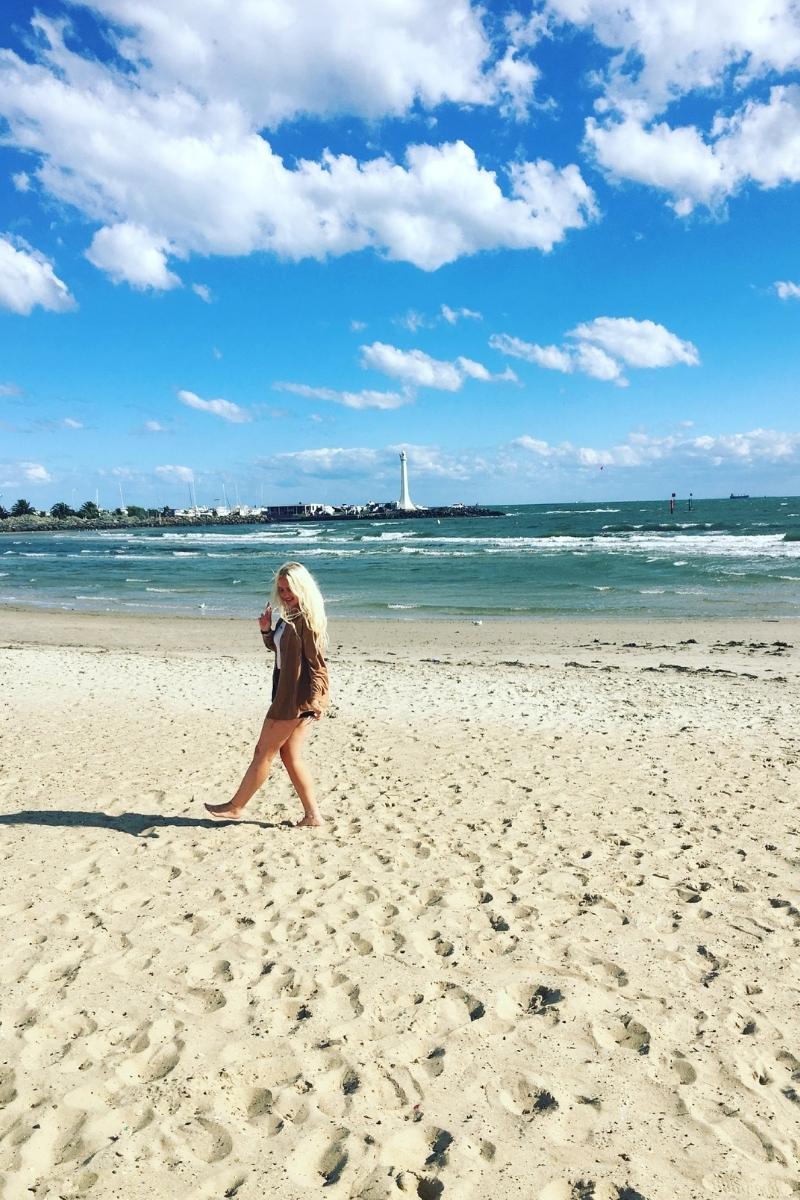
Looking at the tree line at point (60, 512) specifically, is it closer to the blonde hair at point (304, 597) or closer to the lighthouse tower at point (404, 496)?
the lighthouse tower at point (404, 496)

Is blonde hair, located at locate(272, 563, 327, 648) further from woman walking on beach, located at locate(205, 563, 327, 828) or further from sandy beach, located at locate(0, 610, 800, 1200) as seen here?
sandy beach, located at locate(0, 610, 800, 1200)

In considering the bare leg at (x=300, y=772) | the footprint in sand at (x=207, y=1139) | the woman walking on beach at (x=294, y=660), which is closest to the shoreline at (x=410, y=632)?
the bare leg at (x=300, y=772)

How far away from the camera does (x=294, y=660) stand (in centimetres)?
503

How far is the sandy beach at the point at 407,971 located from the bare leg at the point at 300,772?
163 millimetres

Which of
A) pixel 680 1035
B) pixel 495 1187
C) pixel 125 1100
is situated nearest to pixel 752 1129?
pixel 680 1035

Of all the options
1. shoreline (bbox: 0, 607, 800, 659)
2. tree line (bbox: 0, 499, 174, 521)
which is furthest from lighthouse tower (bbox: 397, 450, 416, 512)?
shoreline (bbox: 0, 607, 800, 659)

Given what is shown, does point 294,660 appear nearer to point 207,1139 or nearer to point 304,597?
point 304,597

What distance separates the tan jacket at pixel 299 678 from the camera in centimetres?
502

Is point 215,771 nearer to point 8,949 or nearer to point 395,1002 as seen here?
point 8,949

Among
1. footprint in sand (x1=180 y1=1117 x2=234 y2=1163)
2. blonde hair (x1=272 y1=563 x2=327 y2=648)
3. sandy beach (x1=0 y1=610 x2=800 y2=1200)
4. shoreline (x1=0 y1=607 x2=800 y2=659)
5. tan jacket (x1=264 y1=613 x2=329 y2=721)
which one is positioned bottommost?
shoreline (x1=0 y1=607 x2=800 y2=659)

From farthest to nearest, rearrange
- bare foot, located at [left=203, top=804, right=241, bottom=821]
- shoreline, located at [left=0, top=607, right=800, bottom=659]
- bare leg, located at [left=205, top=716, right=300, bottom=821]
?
shoreline, located at [left=0, top=607, right=800, bottom=659] → bare foot, located at [left=203, top=804, right=241, bottom=821] → bare leg, located at [left=205, top=716, right=300, bottom=821]

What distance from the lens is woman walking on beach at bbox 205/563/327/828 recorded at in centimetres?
494

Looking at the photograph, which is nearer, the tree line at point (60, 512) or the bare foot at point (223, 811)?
the bare foot at point (223, 811)

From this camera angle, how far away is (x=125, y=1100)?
9.43 feet
